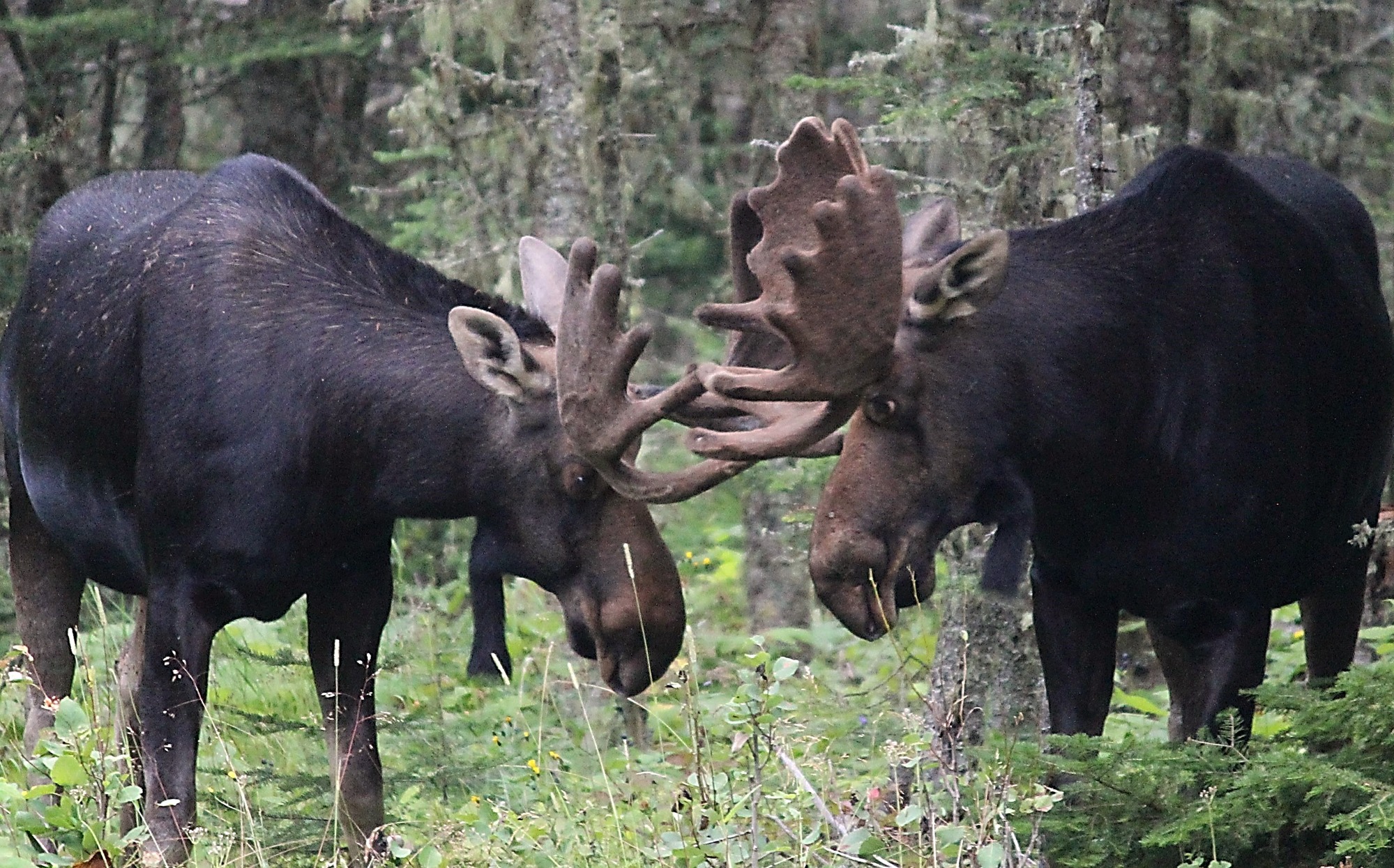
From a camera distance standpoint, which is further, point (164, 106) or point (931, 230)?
point (164, 106)

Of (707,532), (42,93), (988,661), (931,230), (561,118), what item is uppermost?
(931,230)

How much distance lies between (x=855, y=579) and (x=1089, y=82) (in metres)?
2.41

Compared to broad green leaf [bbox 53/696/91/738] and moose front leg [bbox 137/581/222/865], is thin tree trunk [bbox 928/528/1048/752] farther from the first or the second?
broad green leaf [bbox 53/696/91/738]

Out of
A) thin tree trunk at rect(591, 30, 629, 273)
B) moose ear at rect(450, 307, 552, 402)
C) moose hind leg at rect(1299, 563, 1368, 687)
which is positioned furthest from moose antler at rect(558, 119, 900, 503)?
thin tree trunk at rect(591, 30, 629, 273)

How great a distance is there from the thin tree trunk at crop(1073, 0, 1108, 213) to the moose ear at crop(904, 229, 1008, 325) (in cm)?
139

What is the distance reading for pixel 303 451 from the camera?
6.66 m

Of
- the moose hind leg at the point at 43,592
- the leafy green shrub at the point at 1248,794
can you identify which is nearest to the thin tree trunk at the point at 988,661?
the leafy green shrub at the point at 1248,794

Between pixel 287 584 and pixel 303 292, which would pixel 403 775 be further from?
pixel 303 292

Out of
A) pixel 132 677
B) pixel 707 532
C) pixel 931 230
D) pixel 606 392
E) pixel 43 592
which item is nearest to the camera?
pixel 606 392

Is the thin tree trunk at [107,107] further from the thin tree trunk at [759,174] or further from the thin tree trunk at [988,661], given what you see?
the thin tree trunk at [988,661]

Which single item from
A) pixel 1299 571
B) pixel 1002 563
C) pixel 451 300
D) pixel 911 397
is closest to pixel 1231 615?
pixel 1299 571

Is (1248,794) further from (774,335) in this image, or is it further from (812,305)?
(774,335)

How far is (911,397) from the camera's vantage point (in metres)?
6.23

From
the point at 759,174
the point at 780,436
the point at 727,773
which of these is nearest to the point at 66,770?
the point at 727,773
